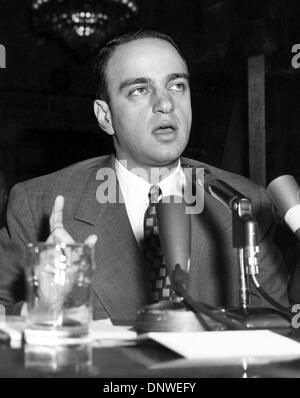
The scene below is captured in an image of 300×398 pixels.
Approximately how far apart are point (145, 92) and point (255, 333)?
0.92 m

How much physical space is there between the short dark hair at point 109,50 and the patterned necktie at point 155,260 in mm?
464

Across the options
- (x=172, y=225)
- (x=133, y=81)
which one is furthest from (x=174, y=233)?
(x=133, y=81)

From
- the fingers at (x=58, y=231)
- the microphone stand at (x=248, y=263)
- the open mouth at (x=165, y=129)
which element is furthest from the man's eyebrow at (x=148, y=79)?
the microphone stand at (x=248, y=263)

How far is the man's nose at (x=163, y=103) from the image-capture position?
1589 millimetres

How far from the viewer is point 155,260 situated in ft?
4.74

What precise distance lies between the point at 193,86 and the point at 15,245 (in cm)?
227

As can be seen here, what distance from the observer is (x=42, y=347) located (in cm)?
76

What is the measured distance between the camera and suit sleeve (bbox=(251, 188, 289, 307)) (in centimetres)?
152

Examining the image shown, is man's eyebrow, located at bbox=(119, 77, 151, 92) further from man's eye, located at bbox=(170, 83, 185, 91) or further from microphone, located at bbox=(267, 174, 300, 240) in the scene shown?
microphone, located at bbox=(267, 174, 300, 240)

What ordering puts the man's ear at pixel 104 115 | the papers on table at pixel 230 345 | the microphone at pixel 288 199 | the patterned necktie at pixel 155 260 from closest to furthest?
the papers on table at pixel 230 345 < the microphone at pixel 288 199 < the patterned necktie at pixel 155 260 < the man's ear at pixel 104 115

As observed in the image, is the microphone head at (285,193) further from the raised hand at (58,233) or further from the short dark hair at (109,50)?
the short dark hair at (109,50)

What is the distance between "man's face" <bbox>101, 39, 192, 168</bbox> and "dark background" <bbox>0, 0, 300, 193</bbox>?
5.10ft

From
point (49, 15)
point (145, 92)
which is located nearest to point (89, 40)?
point (49, 15)
